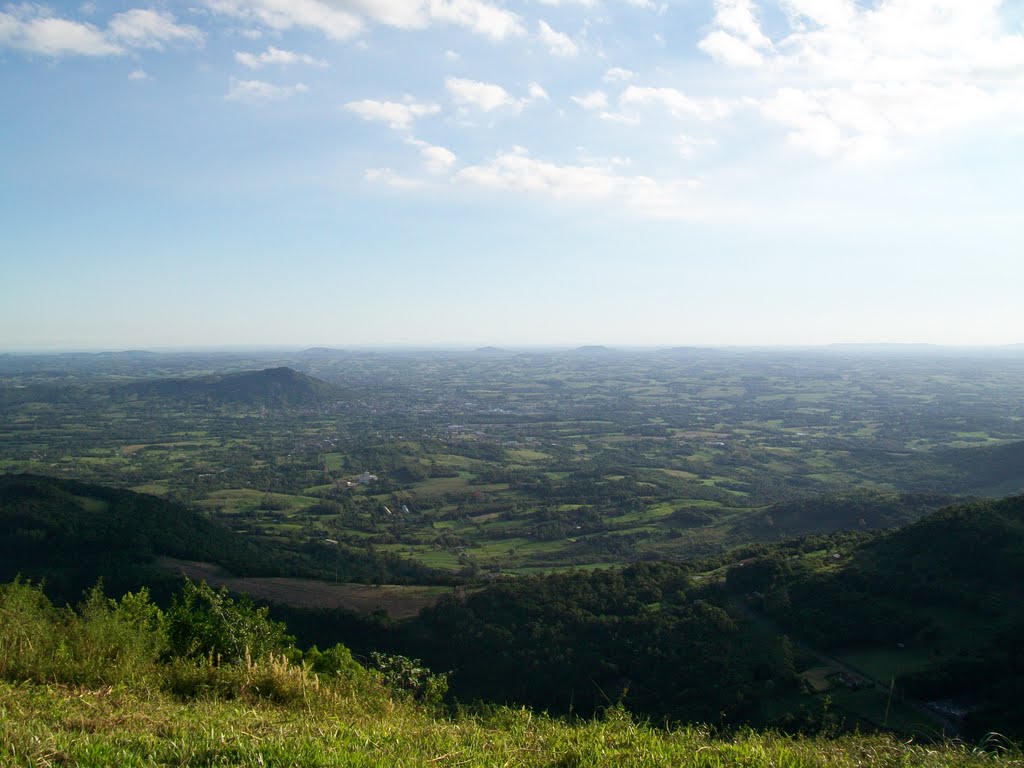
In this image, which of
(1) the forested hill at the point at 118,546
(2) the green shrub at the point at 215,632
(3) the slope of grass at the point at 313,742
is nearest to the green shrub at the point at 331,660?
(2) the green shrub at the point at 215,632

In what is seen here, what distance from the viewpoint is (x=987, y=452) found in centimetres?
9444

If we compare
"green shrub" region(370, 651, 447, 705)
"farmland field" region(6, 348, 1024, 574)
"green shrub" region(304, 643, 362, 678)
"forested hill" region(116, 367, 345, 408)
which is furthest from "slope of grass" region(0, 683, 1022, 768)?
"forested hill" region(116, 367, 345, 408)

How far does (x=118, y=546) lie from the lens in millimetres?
48188

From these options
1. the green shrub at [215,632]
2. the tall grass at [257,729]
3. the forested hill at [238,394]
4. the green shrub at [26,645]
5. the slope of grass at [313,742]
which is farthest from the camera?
the forested hill at [238,394]

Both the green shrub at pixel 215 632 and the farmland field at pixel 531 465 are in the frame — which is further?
the farmland field at pixel 531 465

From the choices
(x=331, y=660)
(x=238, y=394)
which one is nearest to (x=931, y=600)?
(x=331, y=660)

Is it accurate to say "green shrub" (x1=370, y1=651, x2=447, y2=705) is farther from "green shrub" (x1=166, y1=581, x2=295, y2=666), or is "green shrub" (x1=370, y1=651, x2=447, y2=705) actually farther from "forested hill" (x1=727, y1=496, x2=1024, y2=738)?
"forested hill" (x1=727, y1=496, x2=1024, y2=738)

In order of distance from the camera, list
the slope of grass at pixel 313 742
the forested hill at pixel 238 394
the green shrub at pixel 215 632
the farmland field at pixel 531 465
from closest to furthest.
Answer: the slope of grass at pixel 313 742 → the green shrub at pixel 215 632 → the farmland field at pixel 531 465 → the forested hill at pixel 238 394

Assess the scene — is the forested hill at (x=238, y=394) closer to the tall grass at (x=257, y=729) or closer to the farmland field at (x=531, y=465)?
the farmland field at (x=531, y=465)

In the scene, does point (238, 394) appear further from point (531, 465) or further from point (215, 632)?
point (215, 632)

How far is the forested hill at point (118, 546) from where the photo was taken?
1736 inches

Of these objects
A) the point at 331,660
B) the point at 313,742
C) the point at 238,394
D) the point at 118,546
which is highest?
the point at 313,742

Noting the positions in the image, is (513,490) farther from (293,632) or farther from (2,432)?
(2,432)

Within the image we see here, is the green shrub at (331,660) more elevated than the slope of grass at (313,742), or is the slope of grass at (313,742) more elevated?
the slope of grass at (313,742)
